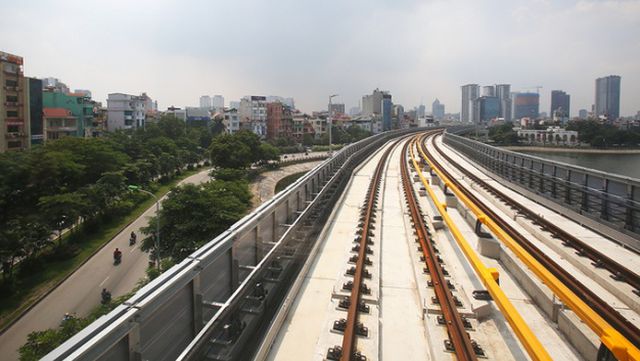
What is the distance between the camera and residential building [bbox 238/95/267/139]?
7936 cm

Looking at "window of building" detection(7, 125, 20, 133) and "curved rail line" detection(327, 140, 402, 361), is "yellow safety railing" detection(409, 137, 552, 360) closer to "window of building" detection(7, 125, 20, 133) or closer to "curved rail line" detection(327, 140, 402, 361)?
"curved rail line" detection(327, 140, 402, 361)

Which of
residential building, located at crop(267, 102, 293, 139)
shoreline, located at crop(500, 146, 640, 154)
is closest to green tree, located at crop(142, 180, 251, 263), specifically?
shoreline, located at crop(500, 146, 640, 154)

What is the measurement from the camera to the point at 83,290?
19000 millimetres

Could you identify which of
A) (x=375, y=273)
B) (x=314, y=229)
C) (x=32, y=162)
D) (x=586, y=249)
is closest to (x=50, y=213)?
(x=32, y=162)

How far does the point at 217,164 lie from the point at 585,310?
143 ft

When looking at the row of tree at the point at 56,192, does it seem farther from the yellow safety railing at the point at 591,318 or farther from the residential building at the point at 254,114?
the residential building at the point at 254,114

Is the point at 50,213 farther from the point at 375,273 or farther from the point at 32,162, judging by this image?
the point at 375,273

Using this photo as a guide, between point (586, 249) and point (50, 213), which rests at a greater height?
point (586, 249)

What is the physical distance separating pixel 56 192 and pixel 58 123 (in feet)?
87.2

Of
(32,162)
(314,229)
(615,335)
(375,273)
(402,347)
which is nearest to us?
(615,335)

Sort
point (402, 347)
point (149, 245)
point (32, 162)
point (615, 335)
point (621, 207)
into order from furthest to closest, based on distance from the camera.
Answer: point (32, 162) → point (149, 245) → point (621, 207) → point (402, 347) → point (615, 335)

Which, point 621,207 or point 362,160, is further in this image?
point 362,160

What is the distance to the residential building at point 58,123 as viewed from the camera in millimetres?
47000

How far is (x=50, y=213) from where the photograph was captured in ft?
73.9
